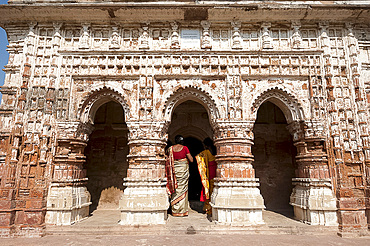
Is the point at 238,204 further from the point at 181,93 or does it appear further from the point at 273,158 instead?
the point at 273,158

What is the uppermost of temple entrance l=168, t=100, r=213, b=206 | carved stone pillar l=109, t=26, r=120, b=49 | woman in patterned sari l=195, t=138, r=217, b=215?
carved stone pillar l=109, t=26, r=120, b=49

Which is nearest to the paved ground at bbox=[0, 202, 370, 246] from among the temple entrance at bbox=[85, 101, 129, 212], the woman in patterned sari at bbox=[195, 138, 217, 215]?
the woman in patterned sari at bbox=[195, 138, 217, 215]

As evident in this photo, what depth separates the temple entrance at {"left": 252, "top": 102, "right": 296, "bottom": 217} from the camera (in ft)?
32.5

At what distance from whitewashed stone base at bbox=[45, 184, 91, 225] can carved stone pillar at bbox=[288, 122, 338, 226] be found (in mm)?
6726

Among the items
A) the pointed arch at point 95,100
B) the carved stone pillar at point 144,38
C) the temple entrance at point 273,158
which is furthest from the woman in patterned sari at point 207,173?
the carved stone pillar at point 144,38

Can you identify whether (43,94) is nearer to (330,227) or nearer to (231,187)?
(231,187)

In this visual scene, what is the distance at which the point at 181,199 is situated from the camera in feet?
26.5

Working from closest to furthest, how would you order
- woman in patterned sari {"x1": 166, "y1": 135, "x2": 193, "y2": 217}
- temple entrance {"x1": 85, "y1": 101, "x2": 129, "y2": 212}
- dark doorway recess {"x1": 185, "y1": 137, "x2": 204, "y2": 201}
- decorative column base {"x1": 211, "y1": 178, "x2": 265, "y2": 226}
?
1. decorative column base {"x1": 211, "y1": 178, "x2": 265, "y2": 226}
2. woman in patterned sari {"x1": 166, "y1": 135, "x2": 193, "y2": 217}
3. temple entrance {"x1": 85, "y1": 101, "x2": 129, "y2": 212}
4. dark doorway recess {"x1": 185, "y1": 137, "x2": 204, "y2": 201}

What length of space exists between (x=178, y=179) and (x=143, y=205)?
162 centimetres

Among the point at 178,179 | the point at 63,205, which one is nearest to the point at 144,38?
the point at 178,179

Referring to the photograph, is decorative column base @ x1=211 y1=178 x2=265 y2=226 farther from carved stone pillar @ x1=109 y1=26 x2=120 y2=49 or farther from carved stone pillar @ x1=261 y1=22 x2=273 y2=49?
carved stone pillar @ x1=109 y1=26 x2=120 y2=49

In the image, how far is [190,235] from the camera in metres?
6.45

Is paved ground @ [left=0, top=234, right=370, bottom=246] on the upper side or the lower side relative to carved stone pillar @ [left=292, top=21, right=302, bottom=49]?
lower

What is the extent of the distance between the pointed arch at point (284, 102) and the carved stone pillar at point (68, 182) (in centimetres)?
568
